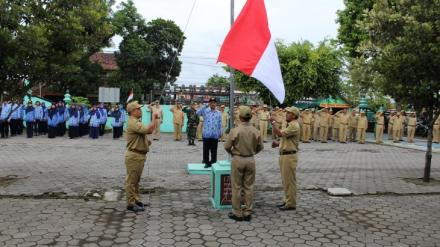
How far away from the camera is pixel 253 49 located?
7.64 metres

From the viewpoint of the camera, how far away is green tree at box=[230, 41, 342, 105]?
2395 cm

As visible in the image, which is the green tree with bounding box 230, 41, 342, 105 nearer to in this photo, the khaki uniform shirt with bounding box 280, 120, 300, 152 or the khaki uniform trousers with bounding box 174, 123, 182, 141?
the khaki uniform trousers with bounding box 174, 123, 182, 141

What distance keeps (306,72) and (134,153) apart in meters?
18.0

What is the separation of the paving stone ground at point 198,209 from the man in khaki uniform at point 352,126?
31.1 ft

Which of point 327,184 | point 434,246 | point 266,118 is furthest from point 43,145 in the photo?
point 434,246

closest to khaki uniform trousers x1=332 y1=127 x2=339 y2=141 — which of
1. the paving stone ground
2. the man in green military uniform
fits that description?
the man in green military uniform

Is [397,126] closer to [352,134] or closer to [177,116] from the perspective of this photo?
[352,134]

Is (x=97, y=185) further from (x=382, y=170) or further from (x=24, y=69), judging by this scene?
(x=382, y=170)

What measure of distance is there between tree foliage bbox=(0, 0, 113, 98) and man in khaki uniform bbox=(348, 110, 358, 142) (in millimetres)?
15625

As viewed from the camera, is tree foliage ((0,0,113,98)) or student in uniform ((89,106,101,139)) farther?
student in uniform ((89,106,101,139))

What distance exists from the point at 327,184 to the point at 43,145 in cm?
1132

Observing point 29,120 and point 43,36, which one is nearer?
point 43,36

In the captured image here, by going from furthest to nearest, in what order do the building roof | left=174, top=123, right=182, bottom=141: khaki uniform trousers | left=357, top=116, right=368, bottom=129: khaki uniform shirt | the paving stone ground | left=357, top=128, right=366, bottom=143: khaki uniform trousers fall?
the building roof, left=357, top=128, right=366, bottom=143: khaki uniform trousers, left=357, top=116, right=368, bottom=129: khaki uniform shirt, left=174, top=123, right=182, bottom=141: khaki uniform trousers, the paving stone ground

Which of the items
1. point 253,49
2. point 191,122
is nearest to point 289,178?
point 253,49
